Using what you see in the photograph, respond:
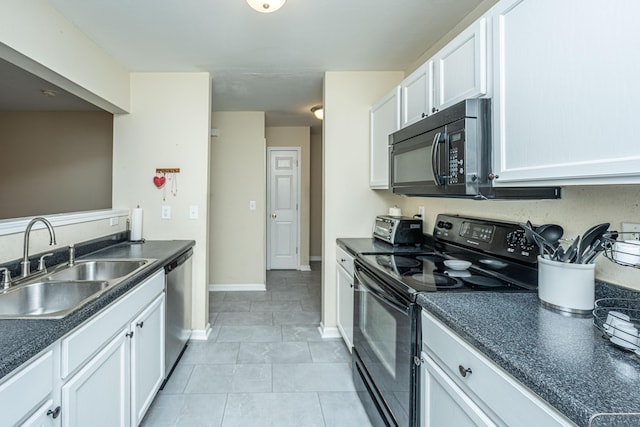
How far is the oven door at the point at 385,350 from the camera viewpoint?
4.27 ft

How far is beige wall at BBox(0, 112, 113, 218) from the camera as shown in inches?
164

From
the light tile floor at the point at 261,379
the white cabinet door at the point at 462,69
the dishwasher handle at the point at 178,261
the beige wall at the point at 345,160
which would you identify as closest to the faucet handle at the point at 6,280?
the dishwasher handle at the point at 178,261

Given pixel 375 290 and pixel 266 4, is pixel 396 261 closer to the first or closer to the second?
pixel 375 290

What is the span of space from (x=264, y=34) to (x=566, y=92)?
1.90 metres

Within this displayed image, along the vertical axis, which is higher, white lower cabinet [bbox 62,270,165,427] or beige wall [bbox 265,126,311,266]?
beige wall [bbox 265,126,311,266]

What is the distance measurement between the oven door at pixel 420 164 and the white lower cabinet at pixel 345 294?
2.24ft

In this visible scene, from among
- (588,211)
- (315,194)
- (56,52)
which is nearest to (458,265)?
(588,211)

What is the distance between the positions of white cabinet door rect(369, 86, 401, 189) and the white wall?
2.11m

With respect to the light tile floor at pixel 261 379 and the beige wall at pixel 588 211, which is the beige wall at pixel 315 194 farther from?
the beige wall at pixel 588 211

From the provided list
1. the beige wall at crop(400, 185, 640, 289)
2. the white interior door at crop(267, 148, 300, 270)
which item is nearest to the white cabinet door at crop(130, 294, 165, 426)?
the beige wall at crop(400, 185, 640, 289)

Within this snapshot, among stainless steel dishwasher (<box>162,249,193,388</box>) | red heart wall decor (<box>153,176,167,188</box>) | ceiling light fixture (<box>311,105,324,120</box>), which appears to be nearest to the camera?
stainless steel dishwasher (<box>162,249,193,388</box>)

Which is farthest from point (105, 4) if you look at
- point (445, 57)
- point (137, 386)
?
point (137, 386)

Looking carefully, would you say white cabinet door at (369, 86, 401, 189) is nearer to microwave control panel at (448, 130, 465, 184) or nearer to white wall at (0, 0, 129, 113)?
microwave control panel at (448, 130, 465, 184)

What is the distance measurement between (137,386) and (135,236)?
142cm
